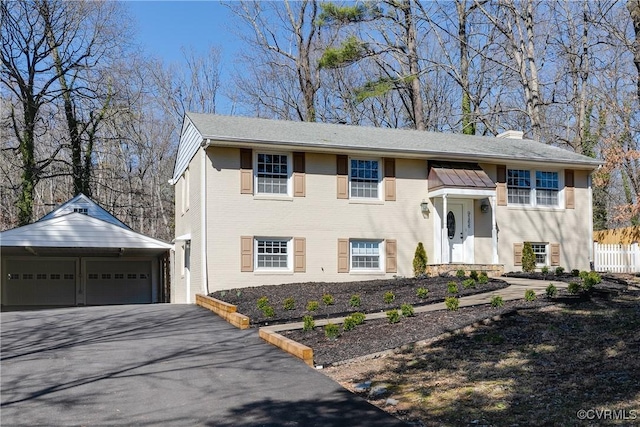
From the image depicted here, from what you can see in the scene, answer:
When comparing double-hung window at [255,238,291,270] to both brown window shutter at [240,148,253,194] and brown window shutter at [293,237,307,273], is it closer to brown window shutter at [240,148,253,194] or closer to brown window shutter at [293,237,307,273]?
brown window shutter at [293,237,307,273]

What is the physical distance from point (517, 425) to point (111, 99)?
29.9 m

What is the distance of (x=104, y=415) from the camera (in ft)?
20.8

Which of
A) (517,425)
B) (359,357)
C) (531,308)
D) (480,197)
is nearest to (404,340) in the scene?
(359,357)

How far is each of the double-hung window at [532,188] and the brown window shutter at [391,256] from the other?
4.15 metres

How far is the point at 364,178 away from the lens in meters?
18.5

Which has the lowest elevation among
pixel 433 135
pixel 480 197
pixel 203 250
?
pixel 203 250

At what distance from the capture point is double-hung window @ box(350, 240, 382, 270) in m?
18.2

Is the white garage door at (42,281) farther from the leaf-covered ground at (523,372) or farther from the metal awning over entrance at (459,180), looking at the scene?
the leaf-covered ground at (523,372)

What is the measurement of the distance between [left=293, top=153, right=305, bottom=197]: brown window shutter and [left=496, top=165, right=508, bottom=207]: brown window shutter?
19.9 ft

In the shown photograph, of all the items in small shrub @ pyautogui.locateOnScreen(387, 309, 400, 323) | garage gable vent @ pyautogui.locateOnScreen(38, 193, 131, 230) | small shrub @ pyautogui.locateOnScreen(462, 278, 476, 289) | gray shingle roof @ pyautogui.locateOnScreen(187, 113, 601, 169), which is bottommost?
small shrub @ pyautogui.locateOnScreen(387, 309, 400, 323)

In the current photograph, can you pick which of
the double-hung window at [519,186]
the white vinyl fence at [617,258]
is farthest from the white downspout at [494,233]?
the white vinyl fence at [617,258]

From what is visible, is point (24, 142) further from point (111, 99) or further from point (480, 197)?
point (480, 197)

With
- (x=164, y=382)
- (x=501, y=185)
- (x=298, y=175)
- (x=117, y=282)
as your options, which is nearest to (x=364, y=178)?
(x=298, y=175)

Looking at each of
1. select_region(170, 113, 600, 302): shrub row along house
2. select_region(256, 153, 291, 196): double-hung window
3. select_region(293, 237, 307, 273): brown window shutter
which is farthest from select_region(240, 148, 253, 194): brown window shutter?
select_region(293, 237, 307, 273): brown window shutter
